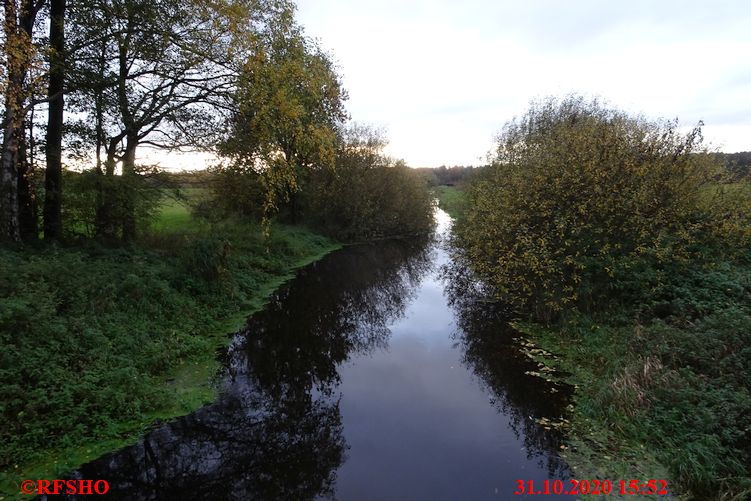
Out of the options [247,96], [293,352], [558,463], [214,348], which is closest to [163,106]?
[247,96]

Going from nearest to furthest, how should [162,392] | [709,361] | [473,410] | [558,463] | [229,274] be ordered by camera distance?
1. [558,463]
2. [709,361]
3. [162,392]
4. [473,410]
5. [229,274]

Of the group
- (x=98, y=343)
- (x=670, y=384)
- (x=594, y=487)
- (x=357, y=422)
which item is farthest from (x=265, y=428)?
(x=670, y=384)

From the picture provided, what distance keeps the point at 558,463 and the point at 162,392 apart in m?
6.82

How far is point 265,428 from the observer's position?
7.07 metres

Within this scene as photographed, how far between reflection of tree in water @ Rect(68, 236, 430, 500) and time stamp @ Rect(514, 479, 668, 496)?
9.27 feet

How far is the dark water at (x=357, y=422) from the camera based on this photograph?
5746 mm

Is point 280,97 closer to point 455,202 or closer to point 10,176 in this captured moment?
point 10,176

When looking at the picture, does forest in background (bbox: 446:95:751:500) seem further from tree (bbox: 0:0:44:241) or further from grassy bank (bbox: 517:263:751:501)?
tree (bbox: 0:0:44:241)

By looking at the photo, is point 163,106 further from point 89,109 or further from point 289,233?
point 289,233

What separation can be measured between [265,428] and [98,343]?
3596 mm

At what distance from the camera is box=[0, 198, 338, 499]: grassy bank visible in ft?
18.9

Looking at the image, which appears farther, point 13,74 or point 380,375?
point 380,375

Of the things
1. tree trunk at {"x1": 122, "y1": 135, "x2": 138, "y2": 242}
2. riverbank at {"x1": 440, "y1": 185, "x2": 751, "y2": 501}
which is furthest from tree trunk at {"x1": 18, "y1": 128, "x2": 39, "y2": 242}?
riverbank at {"x1": 440, "y1": 185, "x2": 751, "y2": 501}

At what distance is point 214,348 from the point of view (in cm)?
1027
